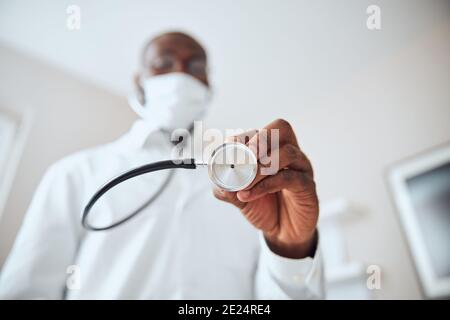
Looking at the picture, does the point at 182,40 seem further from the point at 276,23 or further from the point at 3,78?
the point at 3,78

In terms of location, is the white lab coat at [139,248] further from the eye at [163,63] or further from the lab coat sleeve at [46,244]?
the eye at [163,63]

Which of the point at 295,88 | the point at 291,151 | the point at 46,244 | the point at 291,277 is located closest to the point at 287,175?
the point at 291,151

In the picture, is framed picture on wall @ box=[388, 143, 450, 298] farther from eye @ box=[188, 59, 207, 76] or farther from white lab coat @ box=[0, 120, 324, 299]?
→ eye @ box=[188, 59, 207, 76]

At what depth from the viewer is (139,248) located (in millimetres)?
417

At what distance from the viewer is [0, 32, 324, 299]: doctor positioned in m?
0.37

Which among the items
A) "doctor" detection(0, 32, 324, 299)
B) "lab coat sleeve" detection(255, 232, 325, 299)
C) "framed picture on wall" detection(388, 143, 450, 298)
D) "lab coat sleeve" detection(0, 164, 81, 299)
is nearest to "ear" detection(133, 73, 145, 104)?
"doctor" detection(0, 32, 324, 299)

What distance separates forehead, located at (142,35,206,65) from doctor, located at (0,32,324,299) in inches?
2.4

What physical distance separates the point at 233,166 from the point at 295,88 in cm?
54

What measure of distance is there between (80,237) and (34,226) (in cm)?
6

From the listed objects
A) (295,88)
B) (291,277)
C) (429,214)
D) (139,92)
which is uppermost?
(295,88)

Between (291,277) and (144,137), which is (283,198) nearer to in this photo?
(291,277)

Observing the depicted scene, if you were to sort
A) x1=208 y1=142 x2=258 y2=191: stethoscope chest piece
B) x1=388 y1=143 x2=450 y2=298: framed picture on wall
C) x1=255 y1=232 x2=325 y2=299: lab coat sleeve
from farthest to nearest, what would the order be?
x1=388 y1=143 x2=450 y2=298: framed picture on wall → x1=255 y1=232 x2=325 y2=299: lab coat sleeve → x1=208 y1=142 x2=258 y2=191: stethoscope chest piece

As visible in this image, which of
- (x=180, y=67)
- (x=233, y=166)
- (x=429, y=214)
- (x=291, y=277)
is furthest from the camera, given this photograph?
A: (x=429, y=214)

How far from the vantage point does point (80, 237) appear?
43cm
